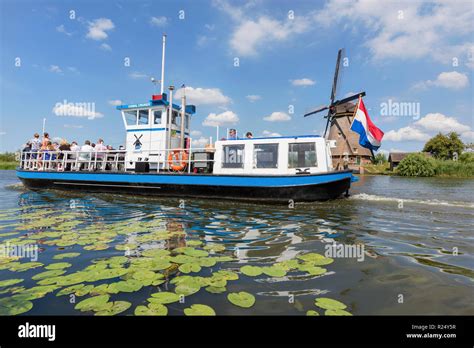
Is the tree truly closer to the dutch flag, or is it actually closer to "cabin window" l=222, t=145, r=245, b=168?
the dutch flag

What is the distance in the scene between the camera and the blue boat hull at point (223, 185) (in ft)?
33.5

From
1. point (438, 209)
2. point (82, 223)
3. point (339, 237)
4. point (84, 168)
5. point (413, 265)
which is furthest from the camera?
point (84, 168)

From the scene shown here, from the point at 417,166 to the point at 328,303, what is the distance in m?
49.2

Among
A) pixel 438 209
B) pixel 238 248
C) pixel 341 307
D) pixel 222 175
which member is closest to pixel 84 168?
pixel 222 175

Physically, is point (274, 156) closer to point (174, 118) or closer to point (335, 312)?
point (174, 118)

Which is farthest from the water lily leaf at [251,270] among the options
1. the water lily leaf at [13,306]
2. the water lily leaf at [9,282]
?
the water lily leaf at [9,282]

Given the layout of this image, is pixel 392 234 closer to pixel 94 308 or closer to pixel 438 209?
pixel 438 209

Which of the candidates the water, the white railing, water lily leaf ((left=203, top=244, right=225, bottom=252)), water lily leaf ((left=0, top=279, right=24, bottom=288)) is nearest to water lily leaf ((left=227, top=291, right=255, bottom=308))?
the water

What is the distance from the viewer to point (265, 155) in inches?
434

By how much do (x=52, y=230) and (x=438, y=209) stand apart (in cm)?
1238

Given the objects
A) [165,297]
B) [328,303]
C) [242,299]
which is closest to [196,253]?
[165,297]

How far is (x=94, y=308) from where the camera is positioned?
112 inches

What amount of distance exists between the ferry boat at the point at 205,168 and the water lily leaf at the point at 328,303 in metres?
7.30

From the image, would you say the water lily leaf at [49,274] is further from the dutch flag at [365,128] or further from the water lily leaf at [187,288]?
the dutch flag at [365,128]
